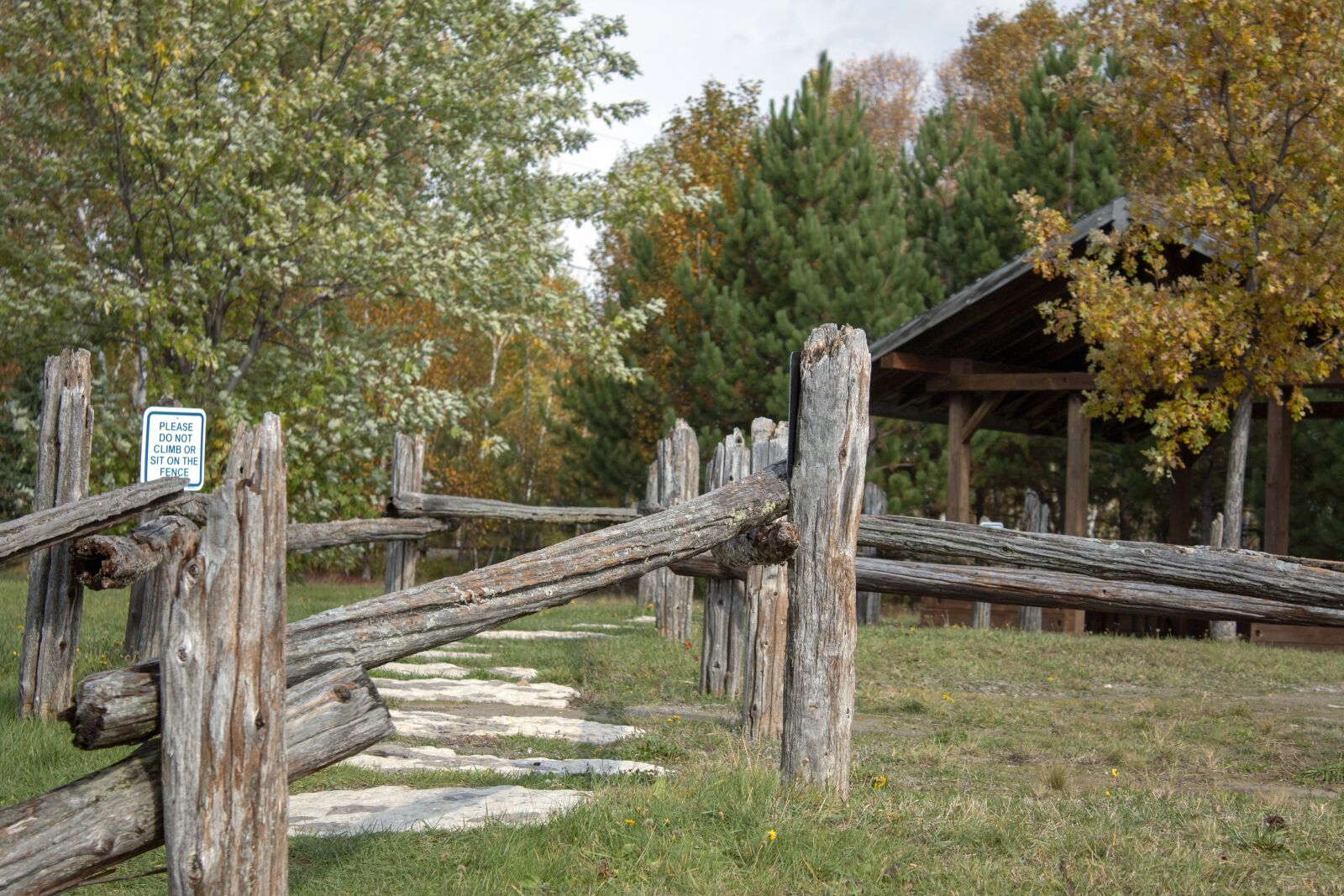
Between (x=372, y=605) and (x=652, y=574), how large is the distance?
1264 cm

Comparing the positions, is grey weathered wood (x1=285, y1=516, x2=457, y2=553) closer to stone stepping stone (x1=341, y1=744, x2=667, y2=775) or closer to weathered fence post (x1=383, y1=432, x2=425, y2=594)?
weathered fence post (x1=383, y1=432, x2=425, y2=594)


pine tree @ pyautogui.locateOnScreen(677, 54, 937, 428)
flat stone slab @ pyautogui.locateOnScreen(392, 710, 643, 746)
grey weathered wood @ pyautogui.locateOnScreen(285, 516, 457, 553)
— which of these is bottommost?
flat stone slab @ pyautogui.locateOnScreen(392, 710, 643, 746)

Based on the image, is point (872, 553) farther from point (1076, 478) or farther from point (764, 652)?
point (764, 652)

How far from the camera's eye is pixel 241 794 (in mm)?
3232

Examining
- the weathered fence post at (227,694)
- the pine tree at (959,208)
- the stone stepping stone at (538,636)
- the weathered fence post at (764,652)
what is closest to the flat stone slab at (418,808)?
the weathered fence post at (227,694)

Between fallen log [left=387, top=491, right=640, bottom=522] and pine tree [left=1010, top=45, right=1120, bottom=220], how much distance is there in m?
12.4

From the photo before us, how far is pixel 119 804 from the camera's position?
320 cm

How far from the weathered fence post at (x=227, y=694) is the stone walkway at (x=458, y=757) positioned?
1.63 meters

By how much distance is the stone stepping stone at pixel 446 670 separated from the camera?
966 cm

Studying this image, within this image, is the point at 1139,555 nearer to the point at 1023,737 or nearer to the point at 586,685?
the point at 1023,737

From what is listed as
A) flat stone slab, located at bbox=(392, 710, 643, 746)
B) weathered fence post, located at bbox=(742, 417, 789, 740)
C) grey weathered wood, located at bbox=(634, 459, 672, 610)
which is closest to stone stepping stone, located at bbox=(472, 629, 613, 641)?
grey weathered wood, located at bbox=(634, 459, 672, 610)

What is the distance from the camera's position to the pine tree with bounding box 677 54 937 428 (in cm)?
2042

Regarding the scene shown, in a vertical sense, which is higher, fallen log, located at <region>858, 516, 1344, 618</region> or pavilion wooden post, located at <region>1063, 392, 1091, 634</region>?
pavilion wooden post, located at <region>1063, 392, 1091, 634</region>

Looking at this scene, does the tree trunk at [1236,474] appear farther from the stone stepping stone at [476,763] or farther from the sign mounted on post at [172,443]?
the sign mounted on post at [172,443]
